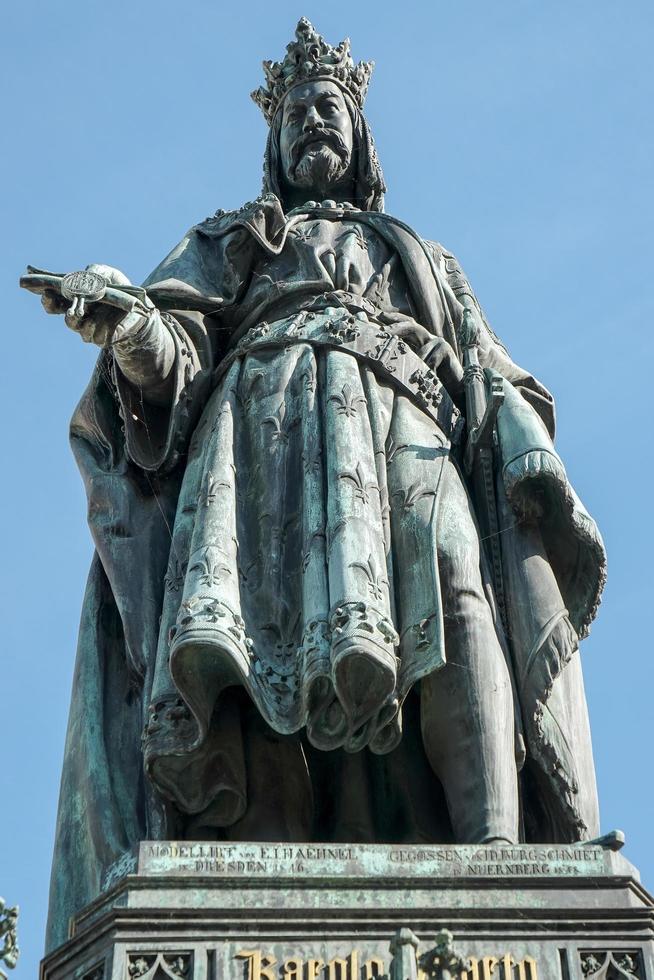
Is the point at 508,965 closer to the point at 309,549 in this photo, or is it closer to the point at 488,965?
the point at 488,965

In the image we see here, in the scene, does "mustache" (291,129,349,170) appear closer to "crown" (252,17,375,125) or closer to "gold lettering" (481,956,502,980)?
"crown" (252,17,375,125)

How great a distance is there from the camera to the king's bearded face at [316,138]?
16828 millimetres

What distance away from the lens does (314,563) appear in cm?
1299

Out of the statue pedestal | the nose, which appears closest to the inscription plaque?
the statue pedestal

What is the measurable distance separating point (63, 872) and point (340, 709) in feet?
6.32

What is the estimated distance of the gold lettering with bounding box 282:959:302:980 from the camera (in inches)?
430

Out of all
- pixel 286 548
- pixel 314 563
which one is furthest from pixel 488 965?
pixel 286 548

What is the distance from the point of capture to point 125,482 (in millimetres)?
14562

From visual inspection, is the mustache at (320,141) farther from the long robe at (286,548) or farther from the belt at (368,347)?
the belt at (368,347)

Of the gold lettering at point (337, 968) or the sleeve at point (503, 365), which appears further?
the sleeve at point (503, 365)

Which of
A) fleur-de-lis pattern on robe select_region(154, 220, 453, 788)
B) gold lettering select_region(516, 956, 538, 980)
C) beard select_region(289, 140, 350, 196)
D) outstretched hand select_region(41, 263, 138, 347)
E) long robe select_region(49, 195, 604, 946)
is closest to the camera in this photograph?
gold lettering select_region(516, 956, 538, 980)

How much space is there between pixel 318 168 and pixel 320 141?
0.80ft

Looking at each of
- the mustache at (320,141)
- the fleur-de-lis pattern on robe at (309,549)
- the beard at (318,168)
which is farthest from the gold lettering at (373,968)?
the mustache at (320,141)

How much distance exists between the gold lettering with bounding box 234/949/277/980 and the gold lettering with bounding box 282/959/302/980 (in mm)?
52
